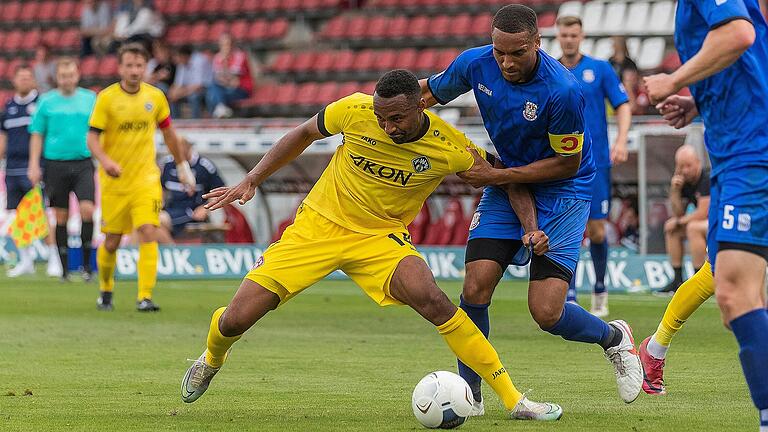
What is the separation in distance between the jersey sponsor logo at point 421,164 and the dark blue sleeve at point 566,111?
63 cm

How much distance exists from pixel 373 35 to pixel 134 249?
26.0 feet

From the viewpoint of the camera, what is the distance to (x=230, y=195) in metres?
6.52

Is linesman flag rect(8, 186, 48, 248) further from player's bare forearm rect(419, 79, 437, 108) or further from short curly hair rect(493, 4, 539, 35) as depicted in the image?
short curly hair rect(493, 4, 539, 35)

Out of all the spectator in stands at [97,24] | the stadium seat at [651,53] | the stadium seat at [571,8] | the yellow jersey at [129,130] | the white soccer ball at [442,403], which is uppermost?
the white soccer ball at [442,403]

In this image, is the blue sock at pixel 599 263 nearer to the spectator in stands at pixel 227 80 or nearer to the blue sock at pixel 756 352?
the blue sock at pixel 756 352

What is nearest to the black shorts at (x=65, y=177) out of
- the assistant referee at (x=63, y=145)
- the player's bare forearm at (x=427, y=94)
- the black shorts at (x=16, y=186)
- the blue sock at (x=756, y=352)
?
the assistant referee at (x=63, y=145)

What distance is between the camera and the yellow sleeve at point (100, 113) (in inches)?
479

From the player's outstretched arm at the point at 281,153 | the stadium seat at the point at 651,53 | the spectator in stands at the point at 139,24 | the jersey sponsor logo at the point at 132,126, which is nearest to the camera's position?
the player's outstretched arm at the point at 281,153

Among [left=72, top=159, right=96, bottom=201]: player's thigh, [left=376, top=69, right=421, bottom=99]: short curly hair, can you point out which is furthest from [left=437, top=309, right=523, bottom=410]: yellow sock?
[left=72, top=159, right=96, bottom=201]: player's thigh

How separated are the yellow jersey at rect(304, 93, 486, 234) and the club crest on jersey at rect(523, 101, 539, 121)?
307 millimetres

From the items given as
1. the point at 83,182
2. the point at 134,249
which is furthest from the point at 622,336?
the point at 134,249

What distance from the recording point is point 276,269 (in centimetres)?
658

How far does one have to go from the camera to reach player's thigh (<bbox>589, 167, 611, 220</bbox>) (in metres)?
11.3

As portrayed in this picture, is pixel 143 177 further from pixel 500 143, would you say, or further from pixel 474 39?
pixel 474 39
